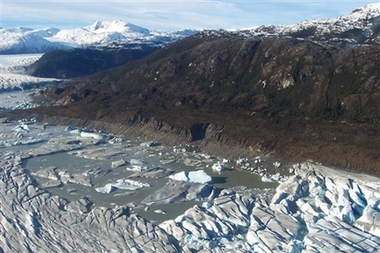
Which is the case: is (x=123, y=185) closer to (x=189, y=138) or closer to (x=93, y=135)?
(x=189, y=138)

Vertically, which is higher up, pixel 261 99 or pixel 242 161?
pixel 261 99

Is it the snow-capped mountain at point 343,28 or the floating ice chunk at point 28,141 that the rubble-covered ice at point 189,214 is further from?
the snow-capped mountain at point 343,28

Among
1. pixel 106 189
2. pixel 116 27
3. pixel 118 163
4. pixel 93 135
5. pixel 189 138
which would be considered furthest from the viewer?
pixel 116 27

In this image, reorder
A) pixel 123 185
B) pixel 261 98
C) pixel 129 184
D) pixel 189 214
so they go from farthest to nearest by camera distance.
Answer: pixel 261 98 < pixel 129 184 < pixel 123 185 < pixel 189 214

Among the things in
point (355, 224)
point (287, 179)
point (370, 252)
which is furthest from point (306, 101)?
point (370, 252)

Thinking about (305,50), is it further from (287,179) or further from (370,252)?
(370,252)

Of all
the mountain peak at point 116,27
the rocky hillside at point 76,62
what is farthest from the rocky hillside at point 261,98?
the mountain peak at point 116,27

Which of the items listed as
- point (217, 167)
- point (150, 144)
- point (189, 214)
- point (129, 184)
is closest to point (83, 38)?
point (150, 144)

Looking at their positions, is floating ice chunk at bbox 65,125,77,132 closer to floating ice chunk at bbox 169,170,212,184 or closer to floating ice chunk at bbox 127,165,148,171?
floating ice chunk at bbox 127,165,148,171
